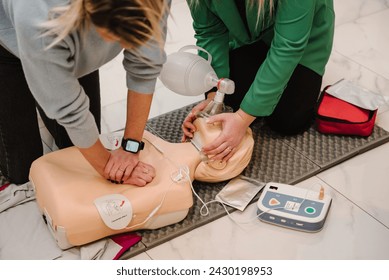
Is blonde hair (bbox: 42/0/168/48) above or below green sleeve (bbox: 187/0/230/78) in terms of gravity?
above

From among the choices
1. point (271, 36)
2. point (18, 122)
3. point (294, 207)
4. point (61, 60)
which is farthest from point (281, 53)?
point (18, 122)

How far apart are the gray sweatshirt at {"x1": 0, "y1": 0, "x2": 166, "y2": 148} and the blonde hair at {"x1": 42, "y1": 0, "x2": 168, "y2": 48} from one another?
4 centimetres

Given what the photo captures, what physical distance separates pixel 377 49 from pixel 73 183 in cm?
142

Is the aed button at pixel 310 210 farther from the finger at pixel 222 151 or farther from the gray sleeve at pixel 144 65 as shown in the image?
the gray sleeve at pixel 144 65

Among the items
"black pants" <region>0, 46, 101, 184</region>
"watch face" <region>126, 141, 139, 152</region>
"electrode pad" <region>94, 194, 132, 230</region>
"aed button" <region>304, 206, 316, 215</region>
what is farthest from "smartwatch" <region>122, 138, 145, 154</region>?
"aed button" <region>304, 206, 316, 215</region>

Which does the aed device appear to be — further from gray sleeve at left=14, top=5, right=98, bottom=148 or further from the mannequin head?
gray sleeve at left=14, top=5, right=98, bottom=148

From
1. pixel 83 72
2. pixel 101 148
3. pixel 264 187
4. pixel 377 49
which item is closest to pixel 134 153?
pixel 101 148

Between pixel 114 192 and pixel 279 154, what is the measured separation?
565 mm

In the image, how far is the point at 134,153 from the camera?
1.50 meters

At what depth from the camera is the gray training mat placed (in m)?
1.57

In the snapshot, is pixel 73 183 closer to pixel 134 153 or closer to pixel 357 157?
pixel 134 153

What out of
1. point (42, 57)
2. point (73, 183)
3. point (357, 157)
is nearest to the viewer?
point (42, 57)

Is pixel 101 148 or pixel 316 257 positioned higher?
pixel 101 148

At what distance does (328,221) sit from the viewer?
5.05 ft
